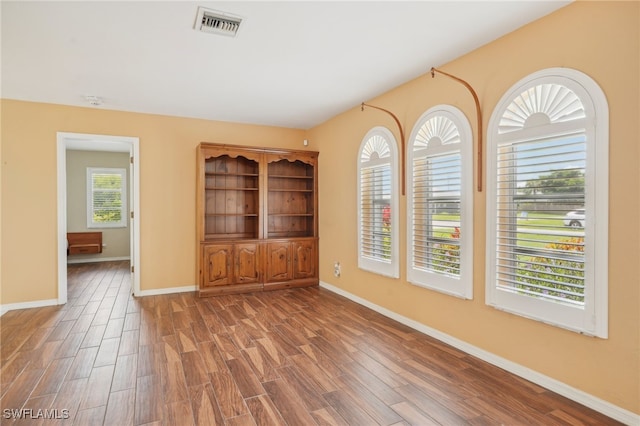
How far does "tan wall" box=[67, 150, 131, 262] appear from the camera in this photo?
316 inches

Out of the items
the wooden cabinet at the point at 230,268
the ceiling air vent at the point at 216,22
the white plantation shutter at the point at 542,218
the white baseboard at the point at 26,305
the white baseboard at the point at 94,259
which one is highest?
the ceiling air vent at the point at 216,22

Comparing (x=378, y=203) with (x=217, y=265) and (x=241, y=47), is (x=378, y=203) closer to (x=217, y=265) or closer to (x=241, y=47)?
(x=241, y=47)

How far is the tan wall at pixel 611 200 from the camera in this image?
2.04 meters

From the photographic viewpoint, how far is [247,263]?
5246mm

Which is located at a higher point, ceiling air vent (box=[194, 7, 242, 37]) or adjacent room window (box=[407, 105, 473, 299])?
ceiling air vent (box=[194, 7, 242, 37])

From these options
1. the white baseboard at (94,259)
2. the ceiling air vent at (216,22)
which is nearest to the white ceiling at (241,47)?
the ceiling air vent at (216,22)

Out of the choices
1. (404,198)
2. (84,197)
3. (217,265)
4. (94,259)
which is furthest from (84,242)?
(404,198)

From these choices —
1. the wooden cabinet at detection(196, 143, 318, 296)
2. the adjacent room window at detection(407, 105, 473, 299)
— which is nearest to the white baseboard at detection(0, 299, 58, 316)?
the wooden cabinet at detection(196, 143, 318, 296)

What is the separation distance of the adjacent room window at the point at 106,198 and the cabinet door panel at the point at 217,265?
4763 mm

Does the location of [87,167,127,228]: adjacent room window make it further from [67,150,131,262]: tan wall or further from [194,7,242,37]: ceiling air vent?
[194,7,242,37]: ceiling air vent

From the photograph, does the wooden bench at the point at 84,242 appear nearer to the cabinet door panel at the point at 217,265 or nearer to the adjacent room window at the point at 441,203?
the cabinet door panel at the point at 217,265

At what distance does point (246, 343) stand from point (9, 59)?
346 cm

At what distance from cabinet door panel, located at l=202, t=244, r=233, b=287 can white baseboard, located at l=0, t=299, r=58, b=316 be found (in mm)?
1938

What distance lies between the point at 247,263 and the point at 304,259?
951 millimetres
